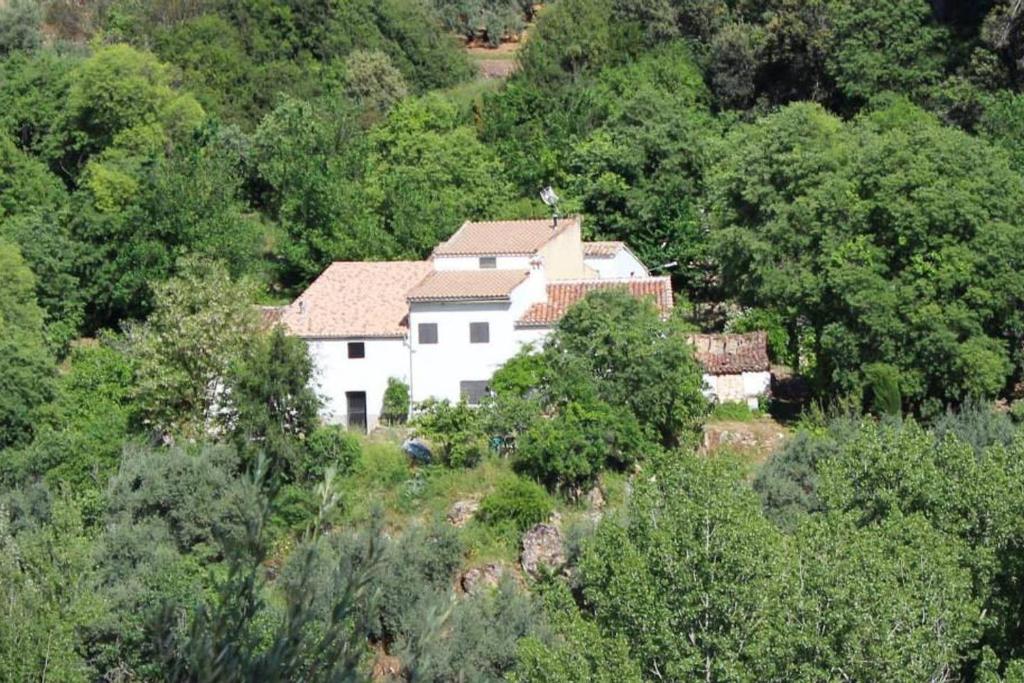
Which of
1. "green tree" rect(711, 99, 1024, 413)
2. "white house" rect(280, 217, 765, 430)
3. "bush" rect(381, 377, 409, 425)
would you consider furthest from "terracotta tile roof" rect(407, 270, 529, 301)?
"green tree" rect(711, 99, 1024, 413)

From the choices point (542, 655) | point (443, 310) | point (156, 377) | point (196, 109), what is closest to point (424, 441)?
point (443, 310)

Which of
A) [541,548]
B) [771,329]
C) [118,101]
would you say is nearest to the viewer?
[541,548]

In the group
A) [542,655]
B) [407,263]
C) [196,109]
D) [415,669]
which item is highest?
[196,109]

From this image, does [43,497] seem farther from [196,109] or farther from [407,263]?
[196,109]

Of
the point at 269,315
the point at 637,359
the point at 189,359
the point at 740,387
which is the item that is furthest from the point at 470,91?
the point at 637,359

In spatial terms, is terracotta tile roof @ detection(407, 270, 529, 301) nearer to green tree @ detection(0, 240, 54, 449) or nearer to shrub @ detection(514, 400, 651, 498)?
shrub @ detection(514, 400, 651, 498)

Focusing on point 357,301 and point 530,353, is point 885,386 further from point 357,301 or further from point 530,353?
point 357,301
